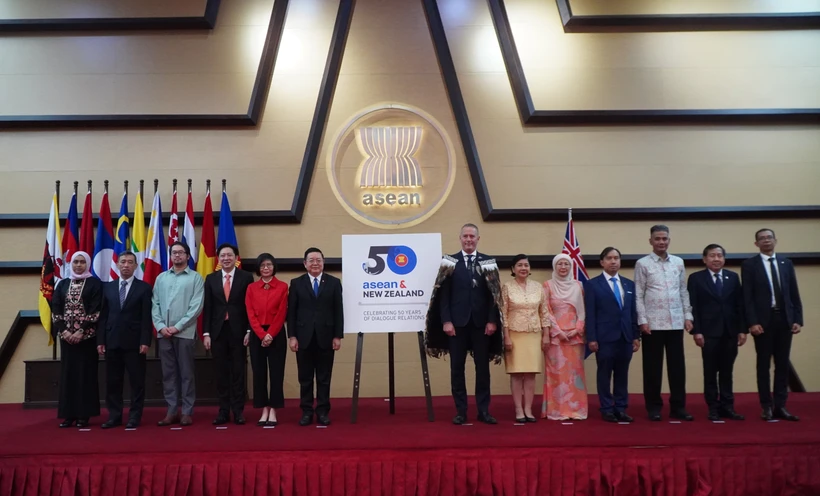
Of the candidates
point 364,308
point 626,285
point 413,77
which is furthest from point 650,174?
point 364,308

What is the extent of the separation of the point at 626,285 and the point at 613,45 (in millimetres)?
3256

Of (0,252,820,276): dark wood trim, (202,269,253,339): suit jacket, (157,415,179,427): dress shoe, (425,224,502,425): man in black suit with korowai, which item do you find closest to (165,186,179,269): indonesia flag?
(0,252,820,276): dark wood trim

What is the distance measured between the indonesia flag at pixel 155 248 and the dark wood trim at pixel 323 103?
1353mm

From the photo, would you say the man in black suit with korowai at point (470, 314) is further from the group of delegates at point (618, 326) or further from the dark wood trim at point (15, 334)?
the dark wood trim at point (15, 334)

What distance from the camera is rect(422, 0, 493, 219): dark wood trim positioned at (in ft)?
21.8

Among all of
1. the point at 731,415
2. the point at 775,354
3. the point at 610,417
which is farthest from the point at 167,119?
the point at 775,354

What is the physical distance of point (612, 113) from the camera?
675cm

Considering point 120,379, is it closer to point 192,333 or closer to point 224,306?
point 192,333

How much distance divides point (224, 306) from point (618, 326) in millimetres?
3118

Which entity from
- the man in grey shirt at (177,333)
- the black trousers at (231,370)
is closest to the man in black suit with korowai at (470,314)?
the black trousers at (231,370)

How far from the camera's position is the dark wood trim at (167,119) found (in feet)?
21.9

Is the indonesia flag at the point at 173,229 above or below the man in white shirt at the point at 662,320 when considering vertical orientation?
above

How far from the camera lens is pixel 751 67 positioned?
6.95 metres

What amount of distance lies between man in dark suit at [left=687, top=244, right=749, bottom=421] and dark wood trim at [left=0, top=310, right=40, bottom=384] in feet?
21.0
